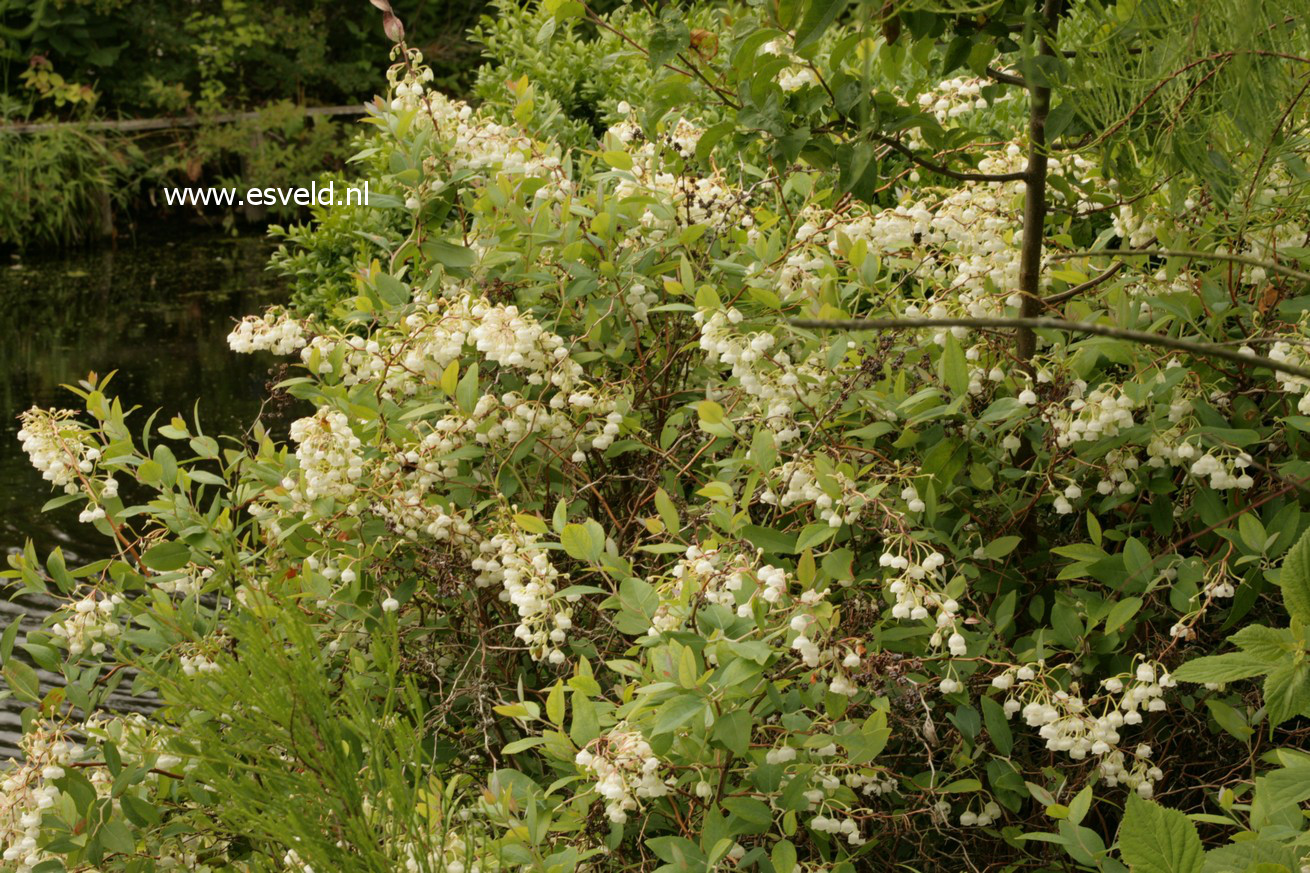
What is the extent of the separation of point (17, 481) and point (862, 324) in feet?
15.9

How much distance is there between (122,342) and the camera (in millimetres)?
6715

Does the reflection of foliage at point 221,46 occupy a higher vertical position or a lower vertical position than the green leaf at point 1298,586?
lower

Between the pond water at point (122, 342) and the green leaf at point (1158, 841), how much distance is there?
Result: 9.06ft

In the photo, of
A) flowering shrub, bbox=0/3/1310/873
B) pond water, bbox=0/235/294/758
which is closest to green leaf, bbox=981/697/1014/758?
flowering shrub, bbox=0/3/1310/873

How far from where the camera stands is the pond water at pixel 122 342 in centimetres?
460

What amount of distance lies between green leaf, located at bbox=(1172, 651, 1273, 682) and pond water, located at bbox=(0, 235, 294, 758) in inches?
108

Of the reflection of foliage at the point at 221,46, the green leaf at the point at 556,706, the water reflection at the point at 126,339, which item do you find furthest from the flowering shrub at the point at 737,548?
the reflection of foliage at the point at 221,46

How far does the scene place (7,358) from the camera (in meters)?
6.45

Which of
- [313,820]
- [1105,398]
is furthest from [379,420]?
[1105,398]

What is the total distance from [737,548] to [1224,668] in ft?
1.78

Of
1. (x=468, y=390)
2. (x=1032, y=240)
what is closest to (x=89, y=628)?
(x=468, y=390)

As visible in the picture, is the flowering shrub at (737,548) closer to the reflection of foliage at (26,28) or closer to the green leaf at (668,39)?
the green leaf at (668,39)

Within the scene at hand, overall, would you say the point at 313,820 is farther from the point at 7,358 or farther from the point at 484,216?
the point at 7,358

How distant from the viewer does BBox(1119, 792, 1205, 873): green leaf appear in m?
1.14
